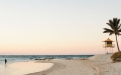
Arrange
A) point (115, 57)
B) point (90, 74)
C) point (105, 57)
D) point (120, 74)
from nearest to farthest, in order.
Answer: point (120, 74)
point (90, 74)
point (115, 57)
point (105, 57)

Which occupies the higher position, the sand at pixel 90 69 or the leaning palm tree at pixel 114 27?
the leaning palm tree at pixel 114 27

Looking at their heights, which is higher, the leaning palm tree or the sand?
the leaning palm tree

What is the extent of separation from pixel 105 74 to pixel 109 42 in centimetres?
3814

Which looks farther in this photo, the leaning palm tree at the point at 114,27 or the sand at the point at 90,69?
the leaning palm tree at the point at 114,27

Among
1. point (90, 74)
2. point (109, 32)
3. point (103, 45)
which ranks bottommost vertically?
point (90, 74)

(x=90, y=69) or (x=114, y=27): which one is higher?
(x=114, y=27)

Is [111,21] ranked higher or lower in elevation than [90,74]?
higher

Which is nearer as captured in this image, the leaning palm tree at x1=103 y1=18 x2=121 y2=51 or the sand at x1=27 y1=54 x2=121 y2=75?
the sand at x1=27 y1=54 x2=121 y2=75

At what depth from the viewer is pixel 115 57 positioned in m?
36.6

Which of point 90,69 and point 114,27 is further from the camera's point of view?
point 114,27

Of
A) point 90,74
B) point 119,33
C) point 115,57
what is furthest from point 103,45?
point 90,74

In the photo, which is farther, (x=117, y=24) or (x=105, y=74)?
(x=117, y=24)

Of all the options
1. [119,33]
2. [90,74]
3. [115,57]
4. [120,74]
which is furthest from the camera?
[119,33]

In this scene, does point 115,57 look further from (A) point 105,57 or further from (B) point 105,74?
(B) point 105,74
